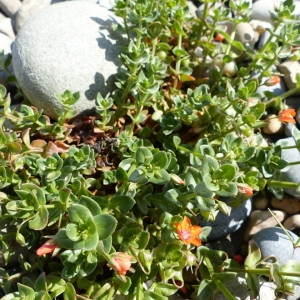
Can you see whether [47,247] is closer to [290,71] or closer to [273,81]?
[273,81]

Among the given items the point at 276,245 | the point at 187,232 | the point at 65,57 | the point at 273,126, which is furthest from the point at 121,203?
the point at 273,126

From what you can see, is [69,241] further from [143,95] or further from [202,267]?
[143,95]

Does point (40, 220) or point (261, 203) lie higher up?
point (40, 220)

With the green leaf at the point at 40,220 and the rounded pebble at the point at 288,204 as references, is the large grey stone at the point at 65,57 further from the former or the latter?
the rounded pebble at the point at 288,204

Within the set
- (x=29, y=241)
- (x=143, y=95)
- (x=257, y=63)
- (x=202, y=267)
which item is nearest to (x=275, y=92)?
(x=257, y=63)

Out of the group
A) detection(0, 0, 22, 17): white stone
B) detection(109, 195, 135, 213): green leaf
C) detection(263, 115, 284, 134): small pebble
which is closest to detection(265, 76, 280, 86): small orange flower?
detection(263, 115, 284, 134): small pebble

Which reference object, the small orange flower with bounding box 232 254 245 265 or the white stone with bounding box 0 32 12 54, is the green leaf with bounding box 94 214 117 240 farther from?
the white stone with bounding box 0 32 12 54
